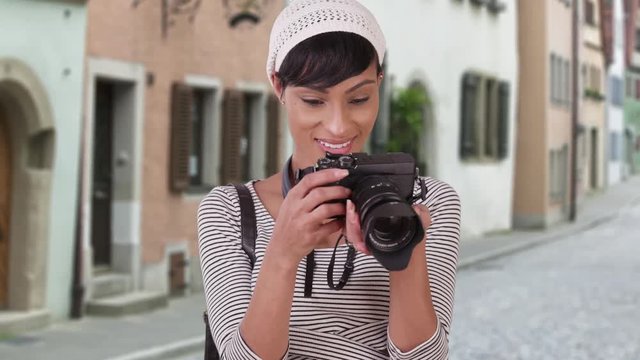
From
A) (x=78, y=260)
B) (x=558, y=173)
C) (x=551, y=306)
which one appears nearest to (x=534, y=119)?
(x=558, y=173)

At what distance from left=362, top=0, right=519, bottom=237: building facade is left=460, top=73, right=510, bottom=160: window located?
0.07 ft

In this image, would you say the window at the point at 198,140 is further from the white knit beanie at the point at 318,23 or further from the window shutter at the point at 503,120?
the window shutter at the point at 503,120

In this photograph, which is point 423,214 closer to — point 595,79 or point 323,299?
point 323,299

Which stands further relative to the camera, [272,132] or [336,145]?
[272,132]

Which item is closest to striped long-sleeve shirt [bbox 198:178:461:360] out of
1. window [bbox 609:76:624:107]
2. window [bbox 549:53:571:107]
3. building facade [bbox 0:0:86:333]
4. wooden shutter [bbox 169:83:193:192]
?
building facade [bbox 0:0:86:333]

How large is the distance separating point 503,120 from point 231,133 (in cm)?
1571

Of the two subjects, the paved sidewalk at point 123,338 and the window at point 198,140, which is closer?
the paved sidewalk at point 123,338

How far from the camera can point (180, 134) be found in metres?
Answer: 17.3

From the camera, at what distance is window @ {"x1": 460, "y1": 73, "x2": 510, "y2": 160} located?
30859 mm

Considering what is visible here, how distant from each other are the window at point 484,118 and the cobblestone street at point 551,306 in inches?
131

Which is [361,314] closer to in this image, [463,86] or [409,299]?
[409,299]

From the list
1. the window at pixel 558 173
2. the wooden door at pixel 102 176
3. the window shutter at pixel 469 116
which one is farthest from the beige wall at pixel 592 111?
the wooden door at pixel 102 176

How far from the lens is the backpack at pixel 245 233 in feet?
8.14

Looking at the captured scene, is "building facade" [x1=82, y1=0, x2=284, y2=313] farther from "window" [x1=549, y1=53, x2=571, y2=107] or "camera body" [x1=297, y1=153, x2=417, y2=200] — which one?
"window" [x1=549, y1=53, x2=571, y2=107]
